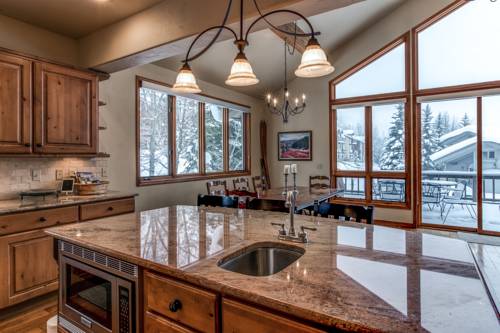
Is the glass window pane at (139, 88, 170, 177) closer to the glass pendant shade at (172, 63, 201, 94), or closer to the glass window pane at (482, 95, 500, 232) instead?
the glass pendant shade at (172, 63, 201, 94)

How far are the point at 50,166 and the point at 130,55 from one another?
1532mm

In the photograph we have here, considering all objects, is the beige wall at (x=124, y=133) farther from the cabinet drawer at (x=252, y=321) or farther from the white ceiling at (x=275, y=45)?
the cabinet drawer at (x=252, y=321)

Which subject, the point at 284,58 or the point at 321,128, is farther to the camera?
the point at 321,128

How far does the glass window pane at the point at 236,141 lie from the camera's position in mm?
6469

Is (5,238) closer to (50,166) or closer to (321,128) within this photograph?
(50,166)

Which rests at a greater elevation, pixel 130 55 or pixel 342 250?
pixel 130 55

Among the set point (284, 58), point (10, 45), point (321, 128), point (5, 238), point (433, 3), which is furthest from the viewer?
point (321, 128)

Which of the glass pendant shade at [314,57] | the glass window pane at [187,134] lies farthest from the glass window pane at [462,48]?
the glass pendant shade at [314,57]

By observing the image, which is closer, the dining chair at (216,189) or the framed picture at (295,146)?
the dining chair at (216,189)

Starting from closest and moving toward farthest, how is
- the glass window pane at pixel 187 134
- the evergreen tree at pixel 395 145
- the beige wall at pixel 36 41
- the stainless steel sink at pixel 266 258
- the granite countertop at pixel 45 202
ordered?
1. the stainless steel sink at pixel 266 258
2. the granite countertop at pixel 45 202
3. the beige wall at pixel 36 41
4. the glass window pane at pixel 187 134
5. the evergreen tree at pixel 395 145

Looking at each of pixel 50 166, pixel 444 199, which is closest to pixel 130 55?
pixel 50 166

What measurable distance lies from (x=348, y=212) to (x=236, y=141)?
4.75 metres

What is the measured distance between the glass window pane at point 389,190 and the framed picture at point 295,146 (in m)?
1.57

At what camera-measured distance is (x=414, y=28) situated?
221 inches
